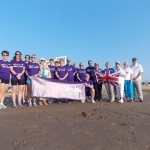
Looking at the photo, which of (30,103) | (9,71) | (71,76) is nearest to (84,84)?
(71,76)

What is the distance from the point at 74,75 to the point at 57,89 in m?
1.24

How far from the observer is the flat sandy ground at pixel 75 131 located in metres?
5.12

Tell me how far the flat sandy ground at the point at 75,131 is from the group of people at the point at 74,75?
2.43m

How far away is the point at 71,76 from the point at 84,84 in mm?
655

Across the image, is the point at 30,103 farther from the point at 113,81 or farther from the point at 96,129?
the point at 96,129

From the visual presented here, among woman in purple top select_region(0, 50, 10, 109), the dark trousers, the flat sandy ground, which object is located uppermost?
woman in purple top select_region(0, 50, 10, 109)

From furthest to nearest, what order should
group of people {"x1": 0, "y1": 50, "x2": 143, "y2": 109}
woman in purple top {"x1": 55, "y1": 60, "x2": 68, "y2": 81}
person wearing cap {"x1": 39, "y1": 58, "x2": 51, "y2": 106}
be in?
woman in purple top {"x1": 55, "y1": 60, "x2": 68, "y2": 81}
person wearing cap {"x1": 39, "y1": 58, "x2": 51, "y2": 106}
group of people {"x1": 0, "y1": 50, "x2": 143, "y2": 109}

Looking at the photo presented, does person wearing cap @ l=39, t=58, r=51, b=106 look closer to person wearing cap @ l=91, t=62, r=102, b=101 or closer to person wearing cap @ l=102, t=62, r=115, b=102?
person wearing cap @ l=91, t=62, r=102, b=101

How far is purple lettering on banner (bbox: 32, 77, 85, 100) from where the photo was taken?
1052 cm

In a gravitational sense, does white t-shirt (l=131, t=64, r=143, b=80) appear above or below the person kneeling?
above

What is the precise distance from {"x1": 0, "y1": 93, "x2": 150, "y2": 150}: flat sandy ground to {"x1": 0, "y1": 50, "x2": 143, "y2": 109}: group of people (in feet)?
7.97

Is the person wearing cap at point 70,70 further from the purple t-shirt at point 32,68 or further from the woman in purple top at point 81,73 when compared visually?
the purple t-shirt at point 32,68

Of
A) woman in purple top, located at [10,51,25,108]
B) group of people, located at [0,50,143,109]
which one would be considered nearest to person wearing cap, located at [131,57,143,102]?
group of people, located at [0,50,143,109]

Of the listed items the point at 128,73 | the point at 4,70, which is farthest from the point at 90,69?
the point at 4,70
